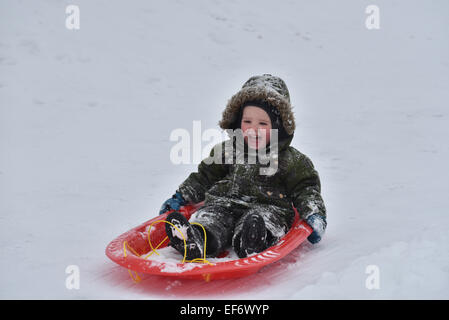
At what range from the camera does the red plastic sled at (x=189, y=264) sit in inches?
80.0

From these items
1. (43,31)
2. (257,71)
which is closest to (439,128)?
(257,71)

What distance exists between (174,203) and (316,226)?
796mm

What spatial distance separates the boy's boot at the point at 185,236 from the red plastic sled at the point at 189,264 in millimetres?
139

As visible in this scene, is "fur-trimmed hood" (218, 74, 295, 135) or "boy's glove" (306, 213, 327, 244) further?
"fur-trimmed hood" (218, 74, 295, 135)

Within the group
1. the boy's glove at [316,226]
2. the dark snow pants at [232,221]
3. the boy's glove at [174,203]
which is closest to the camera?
the dark snow pants at [232,221]

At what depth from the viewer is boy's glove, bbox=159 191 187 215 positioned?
275cm

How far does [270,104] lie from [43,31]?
158 inches

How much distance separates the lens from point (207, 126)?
462 cm

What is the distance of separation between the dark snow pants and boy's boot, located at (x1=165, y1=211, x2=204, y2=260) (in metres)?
0.11
